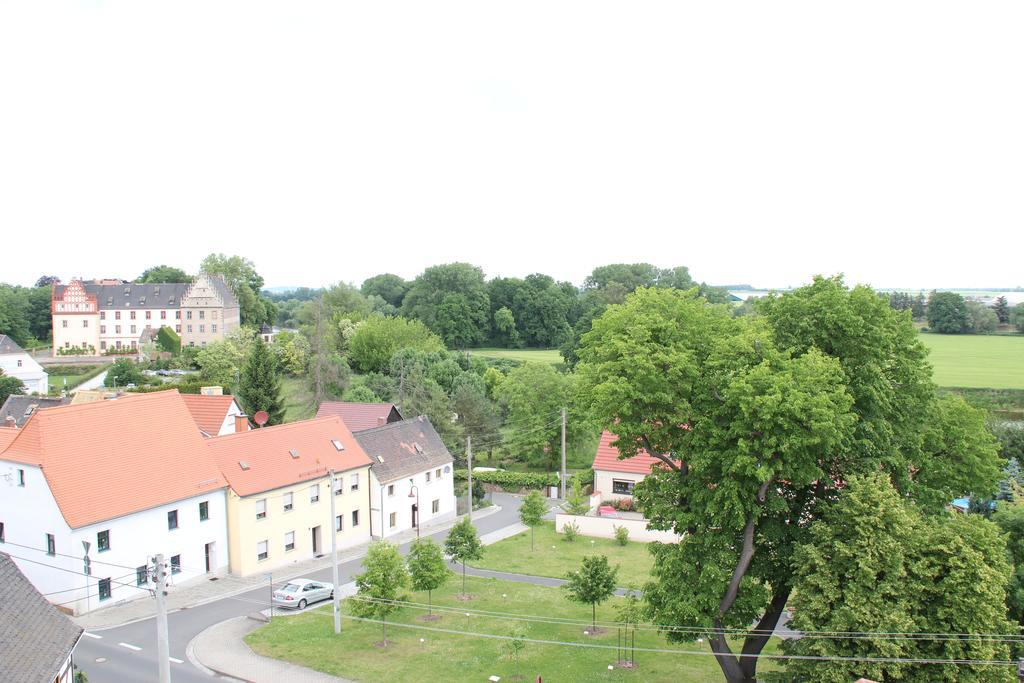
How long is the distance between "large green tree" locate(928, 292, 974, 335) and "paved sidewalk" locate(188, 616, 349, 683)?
11399 centimetres

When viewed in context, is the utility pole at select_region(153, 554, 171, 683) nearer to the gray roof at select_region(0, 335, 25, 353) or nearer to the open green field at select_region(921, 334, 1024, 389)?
the open green field at select_region(921, 334, 1024, 389)

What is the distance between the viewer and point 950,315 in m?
112

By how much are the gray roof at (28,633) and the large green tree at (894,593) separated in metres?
17.5

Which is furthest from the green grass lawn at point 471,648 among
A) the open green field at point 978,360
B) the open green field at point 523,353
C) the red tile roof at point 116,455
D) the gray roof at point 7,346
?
the open green field at point 523,353

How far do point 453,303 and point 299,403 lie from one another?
43043 mm

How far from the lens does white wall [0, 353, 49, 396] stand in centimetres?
7600

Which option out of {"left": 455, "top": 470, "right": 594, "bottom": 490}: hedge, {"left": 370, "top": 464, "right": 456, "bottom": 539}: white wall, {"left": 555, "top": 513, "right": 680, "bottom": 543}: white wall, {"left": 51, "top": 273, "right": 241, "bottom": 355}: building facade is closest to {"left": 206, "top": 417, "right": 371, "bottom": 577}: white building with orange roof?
→ {"left": 370, "top": 464, "right": 456, "bottom": 539}: white wall

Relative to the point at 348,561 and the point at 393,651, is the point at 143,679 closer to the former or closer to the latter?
the point at 393,651

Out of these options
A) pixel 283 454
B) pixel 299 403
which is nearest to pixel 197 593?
pixel 283 454

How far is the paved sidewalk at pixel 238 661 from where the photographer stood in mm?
23141

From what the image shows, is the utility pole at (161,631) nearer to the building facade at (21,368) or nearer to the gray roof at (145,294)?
the building facade at (21,368)

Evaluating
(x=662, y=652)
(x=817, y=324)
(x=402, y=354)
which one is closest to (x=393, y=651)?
(x=662, y=652)

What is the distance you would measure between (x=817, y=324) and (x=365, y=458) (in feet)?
84.5

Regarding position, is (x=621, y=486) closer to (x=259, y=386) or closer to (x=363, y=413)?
(x=363, y=413)
